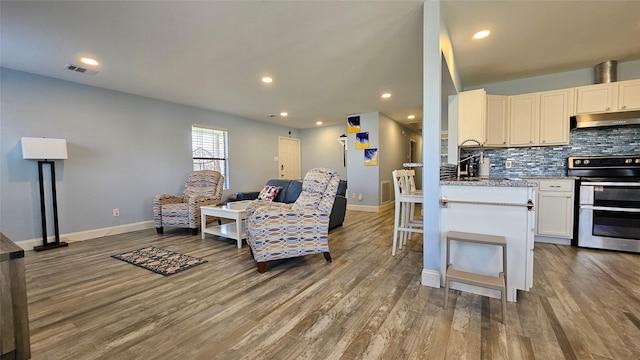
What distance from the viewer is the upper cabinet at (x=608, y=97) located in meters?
3.13

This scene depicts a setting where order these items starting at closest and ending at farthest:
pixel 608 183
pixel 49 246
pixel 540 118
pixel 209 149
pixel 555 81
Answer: pixel 608 183 → pixel 49 246 → pixel 540 118 → pixel 555 81 → pixel 209 149

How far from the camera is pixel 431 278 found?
2.22 m

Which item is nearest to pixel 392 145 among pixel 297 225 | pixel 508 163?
pixel 508 163

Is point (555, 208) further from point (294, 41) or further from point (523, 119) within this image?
point (294, 41)

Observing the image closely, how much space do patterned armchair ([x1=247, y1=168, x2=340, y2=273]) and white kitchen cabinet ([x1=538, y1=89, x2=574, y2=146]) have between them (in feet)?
10.3

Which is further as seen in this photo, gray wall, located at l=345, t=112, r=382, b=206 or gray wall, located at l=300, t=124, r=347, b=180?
gray wall, located at l=300, t=124, r=347, b=180

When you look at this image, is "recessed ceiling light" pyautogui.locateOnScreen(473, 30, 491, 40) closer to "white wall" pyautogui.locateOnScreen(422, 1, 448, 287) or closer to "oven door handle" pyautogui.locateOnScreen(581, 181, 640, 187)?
"white wall" pyautogui.locateOnScreen(422, 1, 448, 287)

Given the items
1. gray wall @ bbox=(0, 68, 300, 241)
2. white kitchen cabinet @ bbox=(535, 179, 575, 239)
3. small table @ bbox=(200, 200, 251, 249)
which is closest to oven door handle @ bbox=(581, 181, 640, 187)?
white kitchen cabinet @ bbox=(535, 179, 575, 239)

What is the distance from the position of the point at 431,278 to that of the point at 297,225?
1.34 meters

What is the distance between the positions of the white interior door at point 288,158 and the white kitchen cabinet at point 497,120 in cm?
512

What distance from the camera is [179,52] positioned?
2879mm

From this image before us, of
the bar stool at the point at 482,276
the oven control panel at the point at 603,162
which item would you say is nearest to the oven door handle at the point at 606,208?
the oven control panel at the point at 603,162

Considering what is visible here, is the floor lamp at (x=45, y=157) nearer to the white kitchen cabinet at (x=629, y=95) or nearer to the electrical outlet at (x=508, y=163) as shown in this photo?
the electrical outlet at (x=508, y=163)

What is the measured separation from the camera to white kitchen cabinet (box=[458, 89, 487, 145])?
11.3 feet
